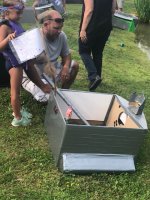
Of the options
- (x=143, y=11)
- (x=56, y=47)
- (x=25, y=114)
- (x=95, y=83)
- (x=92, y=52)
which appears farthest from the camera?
(x=143, y=11)

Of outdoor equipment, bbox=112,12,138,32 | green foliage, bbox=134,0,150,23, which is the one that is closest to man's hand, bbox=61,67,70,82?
outdoor equipment, bbox=112,12,138,32

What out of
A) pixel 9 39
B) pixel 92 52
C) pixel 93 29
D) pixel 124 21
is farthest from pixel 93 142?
pixel 124 21

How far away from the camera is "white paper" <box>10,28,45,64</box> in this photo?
393 cm

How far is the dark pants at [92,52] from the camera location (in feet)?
18.4

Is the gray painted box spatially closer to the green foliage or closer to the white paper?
the white paper

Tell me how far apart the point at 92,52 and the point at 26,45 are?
205 cm

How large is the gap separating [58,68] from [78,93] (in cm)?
69

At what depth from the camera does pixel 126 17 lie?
10273 mm

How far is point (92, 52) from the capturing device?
5.86 metres

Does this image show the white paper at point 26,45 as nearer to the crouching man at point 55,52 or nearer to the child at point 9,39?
the child at point 9,39

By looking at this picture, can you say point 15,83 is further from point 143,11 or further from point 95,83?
point 143,11

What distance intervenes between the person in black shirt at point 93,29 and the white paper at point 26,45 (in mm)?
1563

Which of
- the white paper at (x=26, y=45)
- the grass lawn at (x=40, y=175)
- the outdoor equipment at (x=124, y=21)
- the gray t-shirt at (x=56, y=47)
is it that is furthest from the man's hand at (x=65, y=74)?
the outdoor equipment at (x=124, y=21)

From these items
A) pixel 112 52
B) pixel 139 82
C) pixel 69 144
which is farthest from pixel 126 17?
pixel 69 144
